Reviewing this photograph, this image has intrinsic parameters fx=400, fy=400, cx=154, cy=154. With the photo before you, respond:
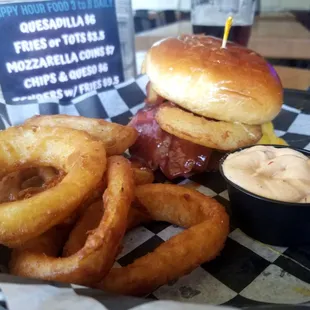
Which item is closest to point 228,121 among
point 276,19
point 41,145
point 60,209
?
point 41,145

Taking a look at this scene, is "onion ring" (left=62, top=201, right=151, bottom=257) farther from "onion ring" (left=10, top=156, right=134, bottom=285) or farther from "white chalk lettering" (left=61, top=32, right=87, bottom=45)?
"white chalk lettering" (left=61, top=32, right=87, bottom=45)

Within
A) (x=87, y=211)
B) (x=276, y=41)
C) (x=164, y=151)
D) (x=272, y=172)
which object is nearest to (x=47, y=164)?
(x=87, y=211)

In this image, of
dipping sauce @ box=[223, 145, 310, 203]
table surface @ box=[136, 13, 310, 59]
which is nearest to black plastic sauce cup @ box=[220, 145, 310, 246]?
dipping sauce @ box=[223, 145, 310, 203]

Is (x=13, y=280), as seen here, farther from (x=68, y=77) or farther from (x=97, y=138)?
(x=68, y=77)

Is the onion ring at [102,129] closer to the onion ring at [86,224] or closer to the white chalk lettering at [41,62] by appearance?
the onion ring at [86,224]

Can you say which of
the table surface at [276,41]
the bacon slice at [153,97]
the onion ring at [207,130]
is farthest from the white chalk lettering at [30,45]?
the table surface at [276,41]
